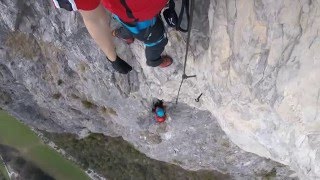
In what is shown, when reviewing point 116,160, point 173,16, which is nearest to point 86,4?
point 173,16

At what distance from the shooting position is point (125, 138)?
432 inches

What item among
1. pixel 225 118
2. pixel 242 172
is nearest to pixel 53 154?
pixel 242 172

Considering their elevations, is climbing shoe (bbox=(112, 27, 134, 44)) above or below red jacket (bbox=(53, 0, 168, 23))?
above

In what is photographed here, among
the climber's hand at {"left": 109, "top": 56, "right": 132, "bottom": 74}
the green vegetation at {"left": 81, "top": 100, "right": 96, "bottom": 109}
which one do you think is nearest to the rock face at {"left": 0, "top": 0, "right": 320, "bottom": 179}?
the green vegetation at {"left": 81, "top": 100, "right": 96, "bottom": 109}

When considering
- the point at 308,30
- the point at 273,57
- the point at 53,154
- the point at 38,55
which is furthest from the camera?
the point at 53,154

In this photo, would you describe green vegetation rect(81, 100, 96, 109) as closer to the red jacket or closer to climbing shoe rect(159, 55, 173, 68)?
climbing shoe rect(159, 55, 173, 68)

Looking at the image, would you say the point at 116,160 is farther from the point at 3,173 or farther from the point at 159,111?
the point at 3,173

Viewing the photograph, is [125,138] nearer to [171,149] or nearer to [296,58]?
[171,149]

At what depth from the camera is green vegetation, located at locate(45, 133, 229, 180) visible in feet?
37.7

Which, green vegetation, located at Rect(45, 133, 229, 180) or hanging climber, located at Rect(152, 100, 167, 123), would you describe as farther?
green vegetation, located at Rect(45, 133, 229, 180)

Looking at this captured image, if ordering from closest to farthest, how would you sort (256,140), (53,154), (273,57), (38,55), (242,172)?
(273,57) → (256,140) → (38,55) → (242,172) → (53,154)

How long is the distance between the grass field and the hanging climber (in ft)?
20.7

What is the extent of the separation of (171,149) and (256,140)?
4617 millimetres

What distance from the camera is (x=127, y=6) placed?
12.0ft
